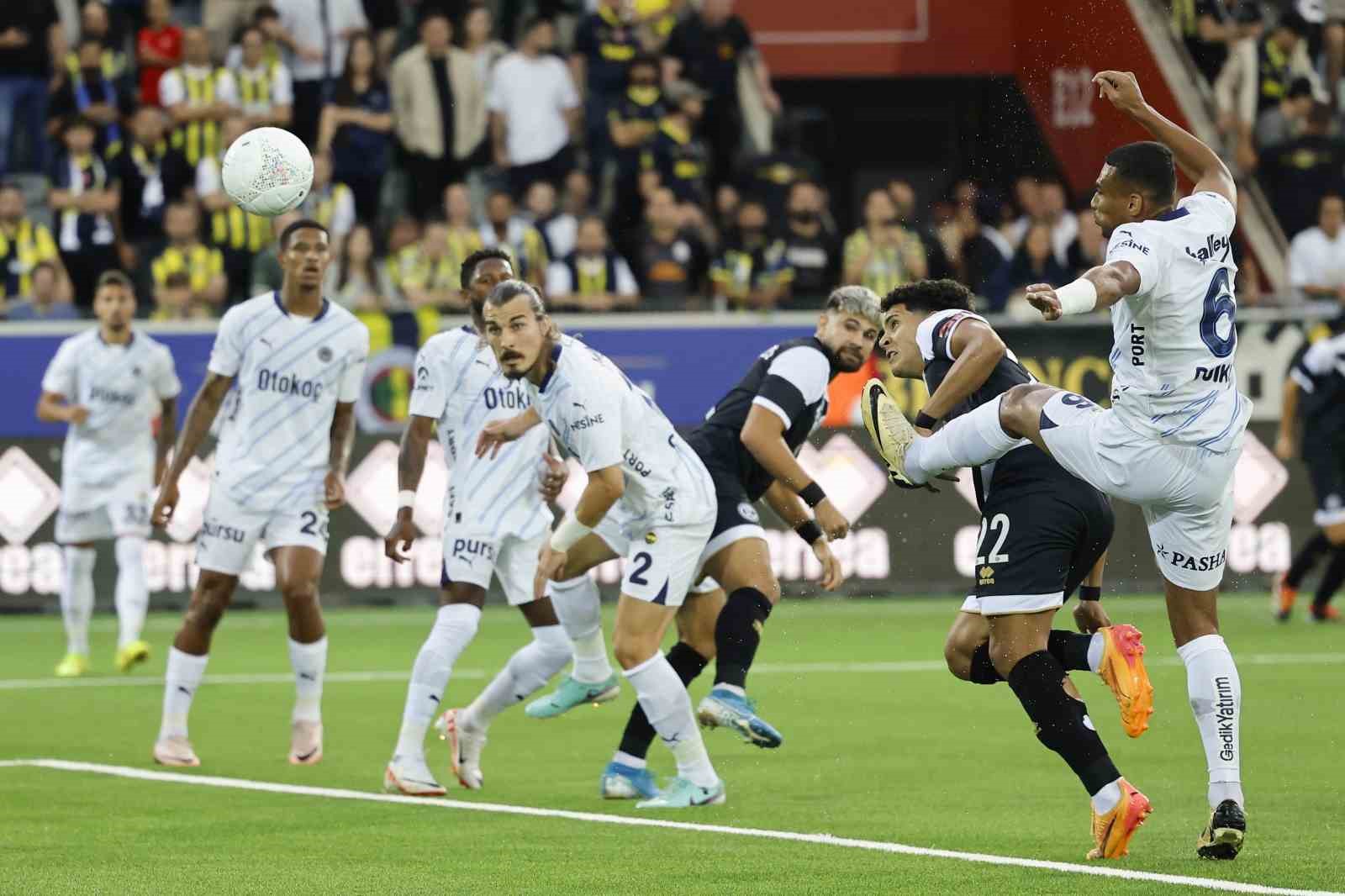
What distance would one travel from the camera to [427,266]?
19.6 meters

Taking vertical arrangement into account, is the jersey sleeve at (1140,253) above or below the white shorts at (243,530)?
above

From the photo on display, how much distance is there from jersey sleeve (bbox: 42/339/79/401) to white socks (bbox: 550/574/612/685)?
20.2ft

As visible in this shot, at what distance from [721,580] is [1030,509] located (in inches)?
91.1

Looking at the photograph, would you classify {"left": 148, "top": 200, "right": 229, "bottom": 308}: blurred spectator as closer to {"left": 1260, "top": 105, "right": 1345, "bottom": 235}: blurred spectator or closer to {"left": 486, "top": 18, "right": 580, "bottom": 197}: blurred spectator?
{"left": 486, "top": 18, "right": 580, "bottom": 197}: blurred spectator

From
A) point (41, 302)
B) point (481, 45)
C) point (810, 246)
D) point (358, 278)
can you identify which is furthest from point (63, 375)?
point (481, 45)

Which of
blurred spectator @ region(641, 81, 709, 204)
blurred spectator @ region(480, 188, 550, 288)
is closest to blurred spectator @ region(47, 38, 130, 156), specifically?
blurred spectator @ region(480, 188, 550, 288)

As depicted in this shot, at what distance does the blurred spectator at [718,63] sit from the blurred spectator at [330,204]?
12.8 feet

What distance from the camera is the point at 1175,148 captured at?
24.8ft

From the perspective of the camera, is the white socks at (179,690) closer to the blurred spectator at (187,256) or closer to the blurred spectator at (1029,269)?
the blurred spectator at (187,256)

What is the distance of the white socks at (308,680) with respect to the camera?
10.4 m

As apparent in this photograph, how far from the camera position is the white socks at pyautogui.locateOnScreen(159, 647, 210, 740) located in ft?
33.7

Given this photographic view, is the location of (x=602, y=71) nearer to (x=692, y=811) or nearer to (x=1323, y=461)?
(x=1323, y=461)

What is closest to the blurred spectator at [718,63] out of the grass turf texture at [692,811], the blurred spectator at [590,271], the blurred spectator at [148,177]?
the blurred spectator at [590,271]

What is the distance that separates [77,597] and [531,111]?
848cm
